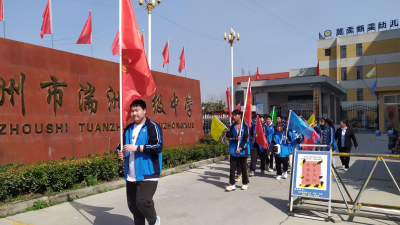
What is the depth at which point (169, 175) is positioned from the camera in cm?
916

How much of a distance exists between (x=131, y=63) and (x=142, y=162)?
1421 mm

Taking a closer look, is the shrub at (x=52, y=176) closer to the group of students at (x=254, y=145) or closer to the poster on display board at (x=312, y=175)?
the group of students at (x=254, y=145)

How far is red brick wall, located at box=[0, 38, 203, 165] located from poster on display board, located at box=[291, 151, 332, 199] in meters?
5.96

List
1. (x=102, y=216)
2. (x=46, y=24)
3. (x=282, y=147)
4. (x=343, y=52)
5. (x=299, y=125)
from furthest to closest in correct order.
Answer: (x=343, y=52) → (x=46, y=24) → (x=282, y=147) → (x=299, y=125) → (x=102, y=216)

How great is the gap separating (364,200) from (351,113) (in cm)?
3579

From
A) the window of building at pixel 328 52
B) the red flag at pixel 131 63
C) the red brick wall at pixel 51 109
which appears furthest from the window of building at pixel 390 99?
the red flag at pixel 131 63

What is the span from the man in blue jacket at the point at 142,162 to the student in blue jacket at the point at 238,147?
10.7 ft

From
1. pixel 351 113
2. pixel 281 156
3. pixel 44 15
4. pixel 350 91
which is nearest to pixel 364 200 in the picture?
pixel 281 156

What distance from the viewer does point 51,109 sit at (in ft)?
27.3

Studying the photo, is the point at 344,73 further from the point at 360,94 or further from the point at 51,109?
the point at 51,109

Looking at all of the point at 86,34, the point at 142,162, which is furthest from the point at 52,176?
the point at 86,34

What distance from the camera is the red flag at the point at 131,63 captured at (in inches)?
177

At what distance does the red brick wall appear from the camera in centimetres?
744

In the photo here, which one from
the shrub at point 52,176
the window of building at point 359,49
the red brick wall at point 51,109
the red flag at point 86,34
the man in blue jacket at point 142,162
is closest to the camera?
the man in blue jacket at point 142,162
